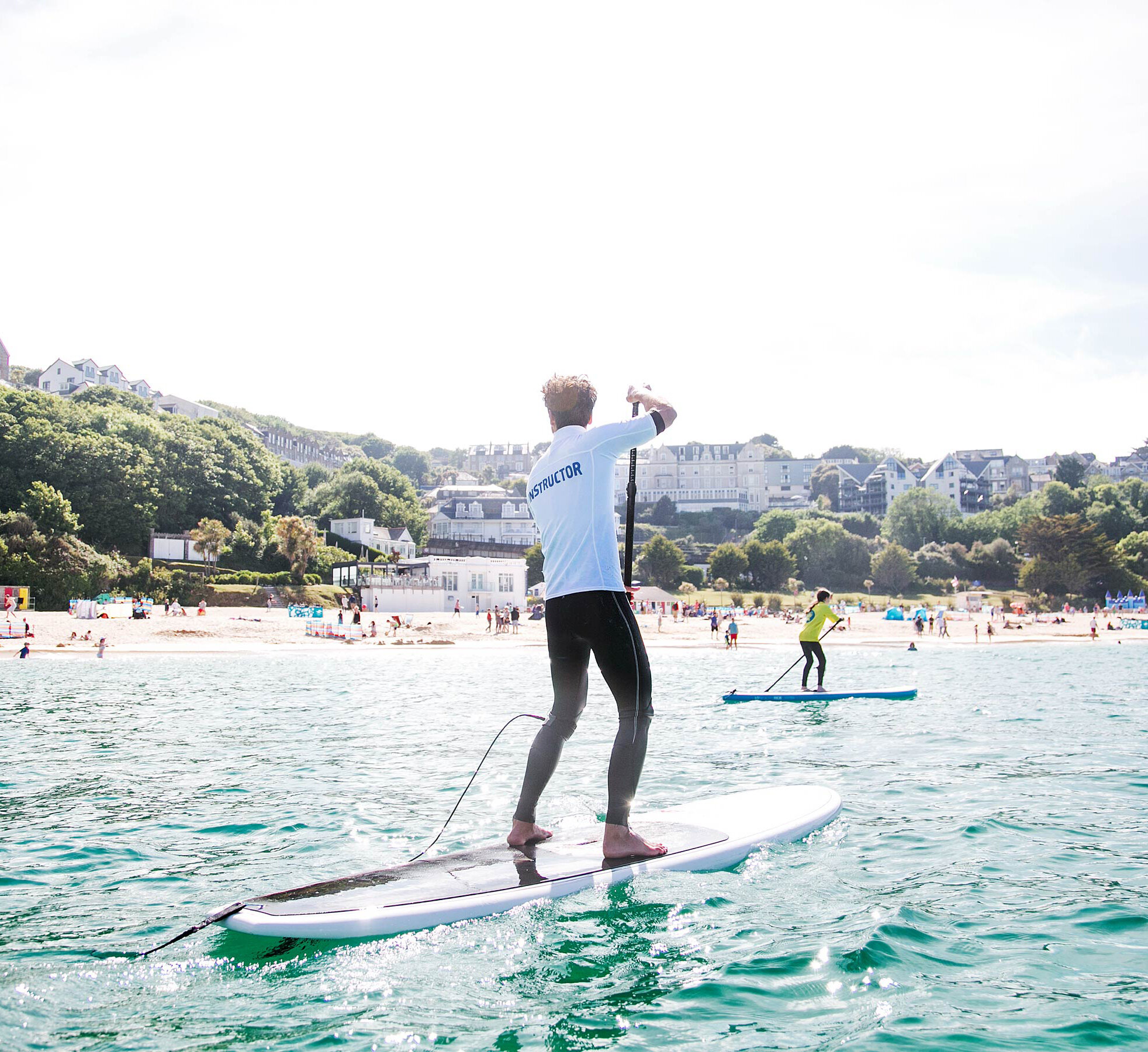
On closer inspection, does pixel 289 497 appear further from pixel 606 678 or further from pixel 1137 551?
pixel 606 678

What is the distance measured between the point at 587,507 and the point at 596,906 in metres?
2.07

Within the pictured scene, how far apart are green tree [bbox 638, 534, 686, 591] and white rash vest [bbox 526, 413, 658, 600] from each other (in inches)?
3508

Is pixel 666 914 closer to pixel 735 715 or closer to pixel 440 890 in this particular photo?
pixel 440 890

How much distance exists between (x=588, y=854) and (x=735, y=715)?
10359 mm

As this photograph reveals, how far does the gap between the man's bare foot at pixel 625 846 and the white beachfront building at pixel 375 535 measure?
8754cm

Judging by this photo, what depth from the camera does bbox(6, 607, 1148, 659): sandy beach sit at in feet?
126

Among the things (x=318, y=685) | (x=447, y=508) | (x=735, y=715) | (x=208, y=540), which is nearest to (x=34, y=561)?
(x=208, y=540)

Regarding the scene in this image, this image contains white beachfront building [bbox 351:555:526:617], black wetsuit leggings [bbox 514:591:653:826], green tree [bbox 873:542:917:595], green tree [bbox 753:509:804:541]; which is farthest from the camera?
green tree [bbox 753:509:804:541]

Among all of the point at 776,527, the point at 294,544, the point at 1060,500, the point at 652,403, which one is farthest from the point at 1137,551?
the point at 652,403

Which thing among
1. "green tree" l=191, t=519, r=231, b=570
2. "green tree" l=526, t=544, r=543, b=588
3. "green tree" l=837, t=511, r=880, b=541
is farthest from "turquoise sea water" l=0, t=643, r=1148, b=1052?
"green tree" l=837, t=511, r=880, b=541

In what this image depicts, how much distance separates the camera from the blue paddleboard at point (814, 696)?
17.1 meters

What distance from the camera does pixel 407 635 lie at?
48.0 meters

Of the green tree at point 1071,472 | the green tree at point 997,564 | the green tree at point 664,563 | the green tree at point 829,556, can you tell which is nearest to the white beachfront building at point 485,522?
the green tree at point 664,563

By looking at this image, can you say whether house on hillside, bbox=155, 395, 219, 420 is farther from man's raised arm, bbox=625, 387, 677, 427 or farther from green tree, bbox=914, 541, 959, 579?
man's raised arm, bbox=625, 387, 677, 427
